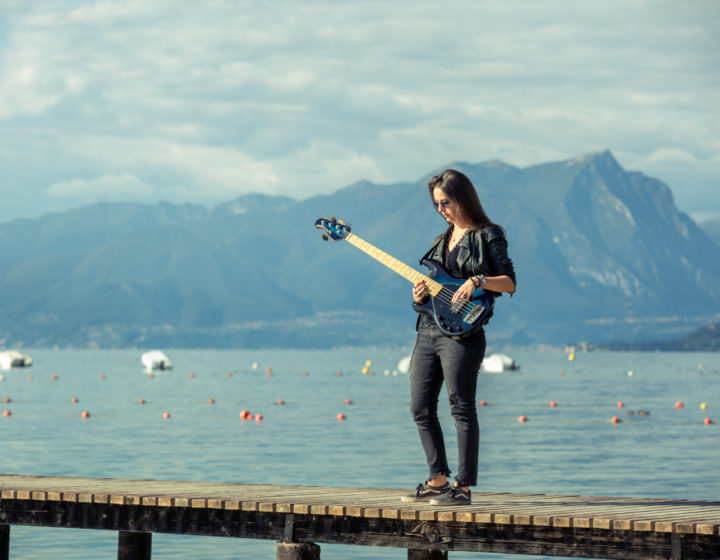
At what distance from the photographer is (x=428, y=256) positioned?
13633 millimetres

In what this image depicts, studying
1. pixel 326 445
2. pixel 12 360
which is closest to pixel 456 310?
pixel 326 445

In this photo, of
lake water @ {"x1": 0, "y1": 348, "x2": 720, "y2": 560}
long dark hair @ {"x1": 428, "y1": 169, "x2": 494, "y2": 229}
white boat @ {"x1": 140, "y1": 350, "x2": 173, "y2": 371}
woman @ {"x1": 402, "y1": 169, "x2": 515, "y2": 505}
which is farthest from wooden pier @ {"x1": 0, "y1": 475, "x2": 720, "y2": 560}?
white boat @ {"x1": 140, "y1": 350, "x2": 173, "y2": 371}

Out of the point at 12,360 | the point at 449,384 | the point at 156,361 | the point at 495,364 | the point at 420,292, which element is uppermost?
the point at 156,361

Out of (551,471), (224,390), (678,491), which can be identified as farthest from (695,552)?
(224,390)

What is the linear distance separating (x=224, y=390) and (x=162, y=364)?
5399 cm

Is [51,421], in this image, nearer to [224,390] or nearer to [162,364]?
[224,390]

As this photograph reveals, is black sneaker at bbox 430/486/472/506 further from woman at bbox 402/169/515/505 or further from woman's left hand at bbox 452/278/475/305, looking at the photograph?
woman's left hand at bbox 452/278/475/305

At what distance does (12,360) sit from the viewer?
511ft

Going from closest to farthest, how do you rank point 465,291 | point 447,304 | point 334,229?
point 465,291 < point 447,304 < point 334,229

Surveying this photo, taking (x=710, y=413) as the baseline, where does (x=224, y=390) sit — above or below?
above

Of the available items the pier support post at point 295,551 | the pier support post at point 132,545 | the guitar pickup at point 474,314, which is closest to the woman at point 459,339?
the guitar pickup at point 474,314

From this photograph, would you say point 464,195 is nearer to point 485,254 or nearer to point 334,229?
point 485,254

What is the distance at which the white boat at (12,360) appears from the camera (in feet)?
505

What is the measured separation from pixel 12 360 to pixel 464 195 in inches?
5919
